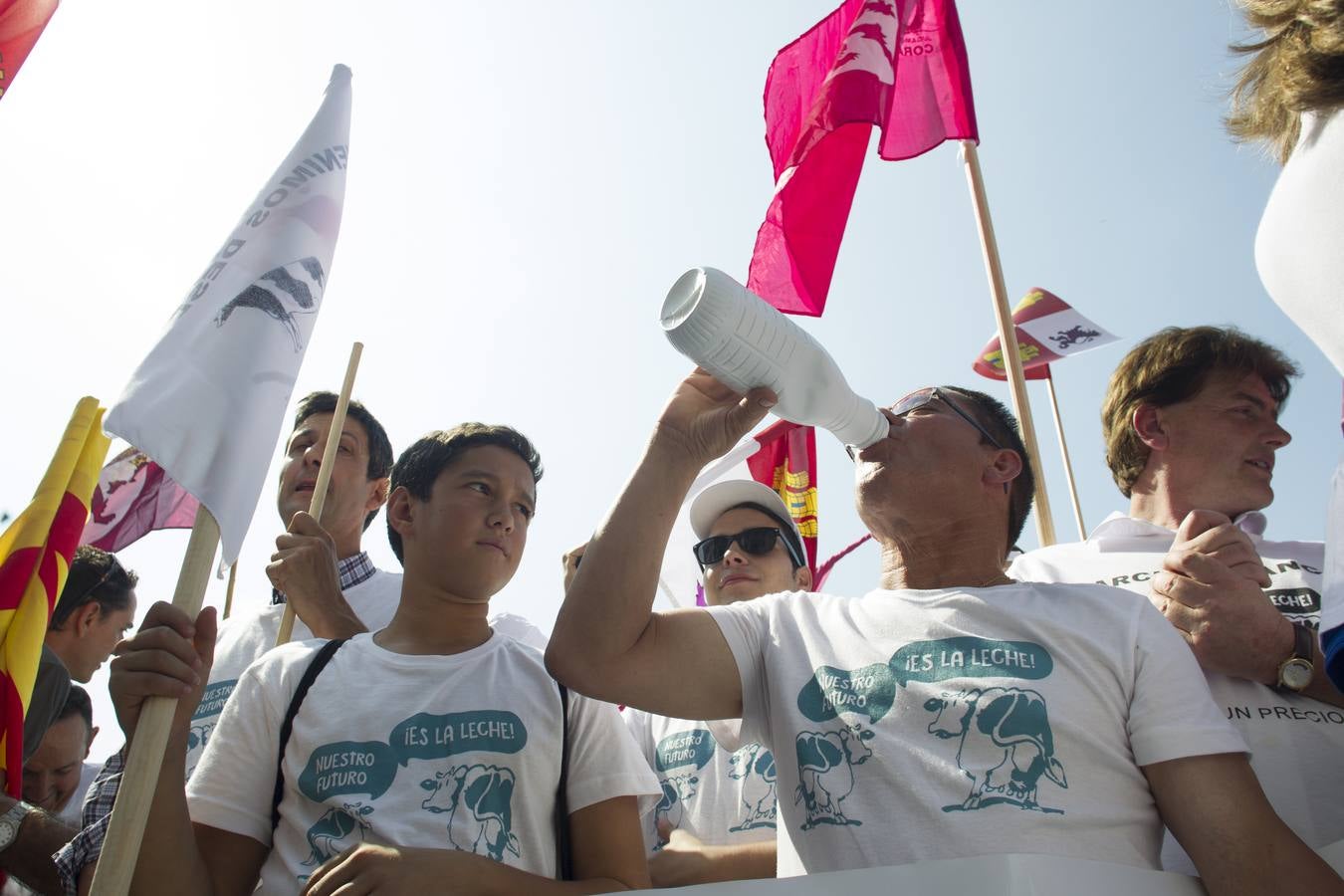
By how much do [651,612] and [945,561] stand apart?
0.69 metres

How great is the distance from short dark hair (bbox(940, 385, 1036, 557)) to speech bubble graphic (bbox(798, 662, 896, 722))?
0.78 m

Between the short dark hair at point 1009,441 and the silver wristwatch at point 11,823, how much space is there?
2.78 meters

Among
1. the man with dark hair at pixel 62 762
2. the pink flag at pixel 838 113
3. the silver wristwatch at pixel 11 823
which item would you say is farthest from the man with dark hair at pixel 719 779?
the man with dark hair at pixel 62 762

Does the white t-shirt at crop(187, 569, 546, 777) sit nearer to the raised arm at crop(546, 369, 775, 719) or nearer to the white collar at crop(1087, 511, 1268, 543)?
the raised arm at crop(546, 369, 775, 719)

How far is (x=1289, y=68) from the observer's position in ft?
5.16

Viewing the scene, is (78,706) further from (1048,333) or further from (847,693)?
(1048,333)

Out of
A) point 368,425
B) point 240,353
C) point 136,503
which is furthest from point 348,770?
point 136,503

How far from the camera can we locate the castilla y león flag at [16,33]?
11.8 feet

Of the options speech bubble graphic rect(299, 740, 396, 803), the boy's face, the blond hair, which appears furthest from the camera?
the boy's face

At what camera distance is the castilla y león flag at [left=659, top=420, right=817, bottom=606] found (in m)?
6.16

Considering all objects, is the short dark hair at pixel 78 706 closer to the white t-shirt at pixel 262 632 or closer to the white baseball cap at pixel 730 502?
the white t-shirt at pixel 262 632

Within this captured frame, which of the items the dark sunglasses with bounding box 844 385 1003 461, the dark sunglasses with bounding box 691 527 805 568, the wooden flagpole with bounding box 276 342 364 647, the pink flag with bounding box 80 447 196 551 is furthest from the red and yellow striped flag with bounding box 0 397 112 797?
the pink flag with bounding box 80 447 196 551

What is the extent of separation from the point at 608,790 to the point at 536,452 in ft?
3.89

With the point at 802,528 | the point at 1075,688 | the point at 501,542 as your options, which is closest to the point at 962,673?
the point at 1075,688
